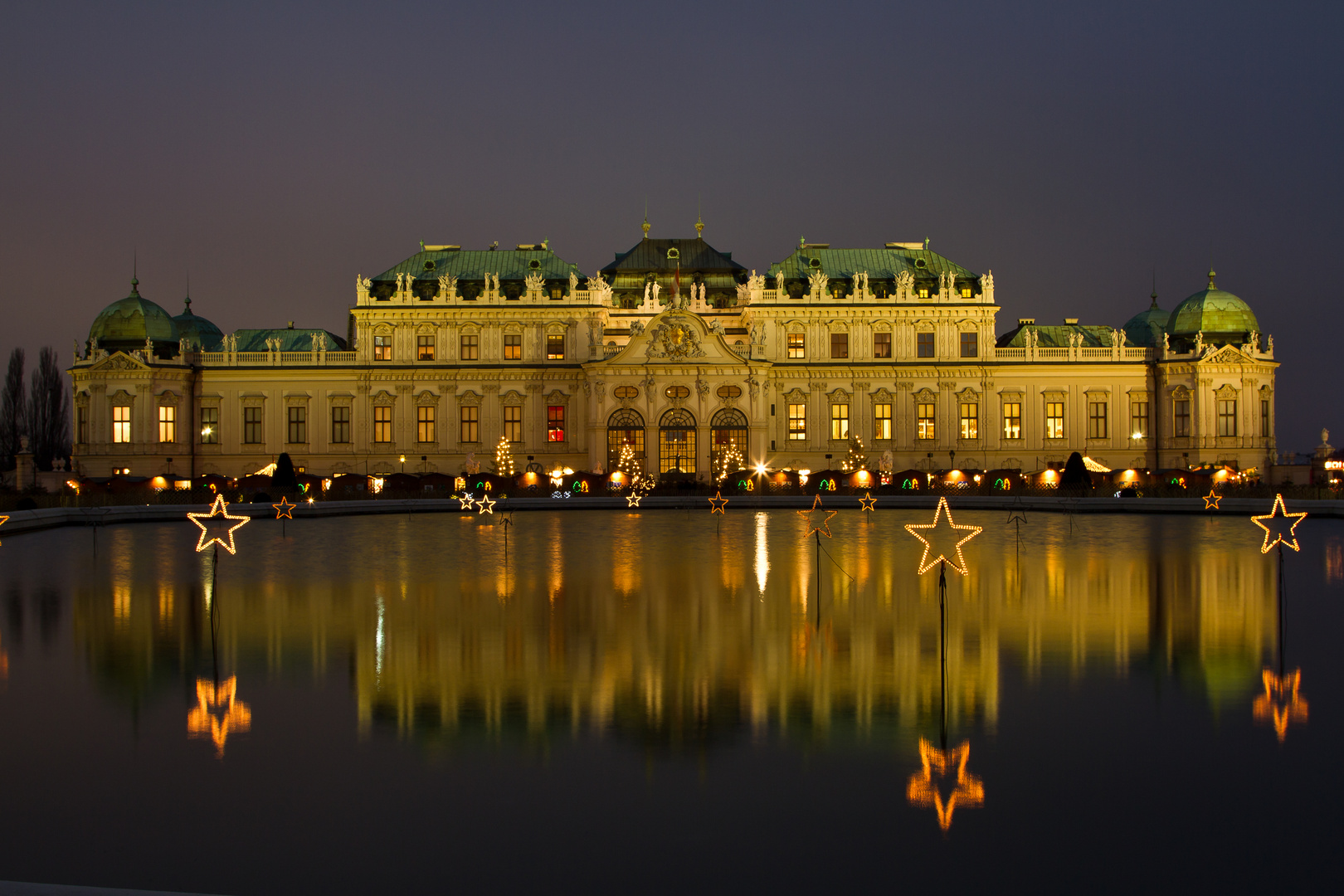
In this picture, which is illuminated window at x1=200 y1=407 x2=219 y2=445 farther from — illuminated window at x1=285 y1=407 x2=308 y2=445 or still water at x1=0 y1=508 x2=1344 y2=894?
still water at x1=0 y1=508 x2=1344 y2=894

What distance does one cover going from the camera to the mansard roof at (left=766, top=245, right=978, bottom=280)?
7819cm

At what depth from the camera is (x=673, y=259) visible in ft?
274

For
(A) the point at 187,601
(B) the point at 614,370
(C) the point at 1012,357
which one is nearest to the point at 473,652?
(A) the point at 187,601

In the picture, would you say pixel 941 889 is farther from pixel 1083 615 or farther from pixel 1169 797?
pixel 1083 615

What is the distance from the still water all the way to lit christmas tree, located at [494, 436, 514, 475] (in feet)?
152

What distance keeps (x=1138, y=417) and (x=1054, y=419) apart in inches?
226

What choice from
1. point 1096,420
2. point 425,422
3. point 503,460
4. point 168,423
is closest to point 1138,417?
point 1096,420

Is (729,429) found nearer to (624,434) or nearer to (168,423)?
(624,434)

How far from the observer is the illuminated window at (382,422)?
76688 mm

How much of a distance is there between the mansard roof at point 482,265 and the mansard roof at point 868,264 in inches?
611

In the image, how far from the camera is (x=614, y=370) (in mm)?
72625

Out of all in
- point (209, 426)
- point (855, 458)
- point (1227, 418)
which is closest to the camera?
point (855, 458)

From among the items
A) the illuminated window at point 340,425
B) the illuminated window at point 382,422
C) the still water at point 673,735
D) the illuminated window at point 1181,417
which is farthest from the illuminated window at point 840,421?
the still water at point 673,735

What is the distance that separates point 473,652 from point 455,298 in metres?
61.6
